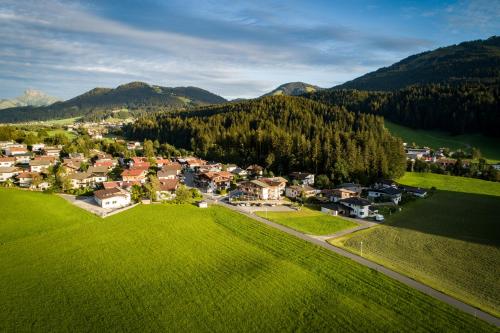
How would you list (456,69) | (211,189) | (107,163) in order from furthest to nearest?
(456,69) < (107,163) < (211,189)

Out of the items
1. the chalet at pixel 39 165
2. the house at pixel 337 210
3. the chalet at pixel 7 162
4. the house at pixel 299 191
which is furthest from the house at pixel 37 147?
the house at pixel 337 210

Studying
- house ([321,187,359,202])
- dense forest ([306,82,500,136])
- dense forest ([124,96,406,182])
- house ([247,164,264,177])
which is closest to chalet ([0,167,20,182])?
dense forest ([124,96,406,182])

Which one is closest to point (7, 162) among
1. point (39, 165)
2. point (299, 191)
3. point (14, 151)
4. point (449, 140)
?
point (39, 165)

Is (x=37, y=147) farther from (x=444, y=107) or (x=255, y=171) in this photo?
(x=444, y=107)

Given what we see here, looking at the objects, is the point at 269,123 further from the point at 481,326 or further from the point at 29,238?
the point at 481,326

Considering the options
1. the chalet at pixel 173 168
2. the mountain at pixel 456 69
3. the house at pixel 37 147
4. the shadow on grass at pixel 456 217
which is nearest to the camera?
the shadow on grass at pixel 456 217

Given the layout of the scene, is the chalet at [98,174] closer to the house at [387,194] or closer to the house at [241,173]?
the house at [241,173]

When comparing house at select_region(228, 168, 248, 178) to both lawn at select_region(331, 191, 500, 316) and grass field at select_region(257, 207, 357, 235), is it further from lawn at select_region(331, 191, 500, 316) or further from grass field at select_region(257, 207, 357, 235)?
lawn at select_region(331, 191, 500, 316)
